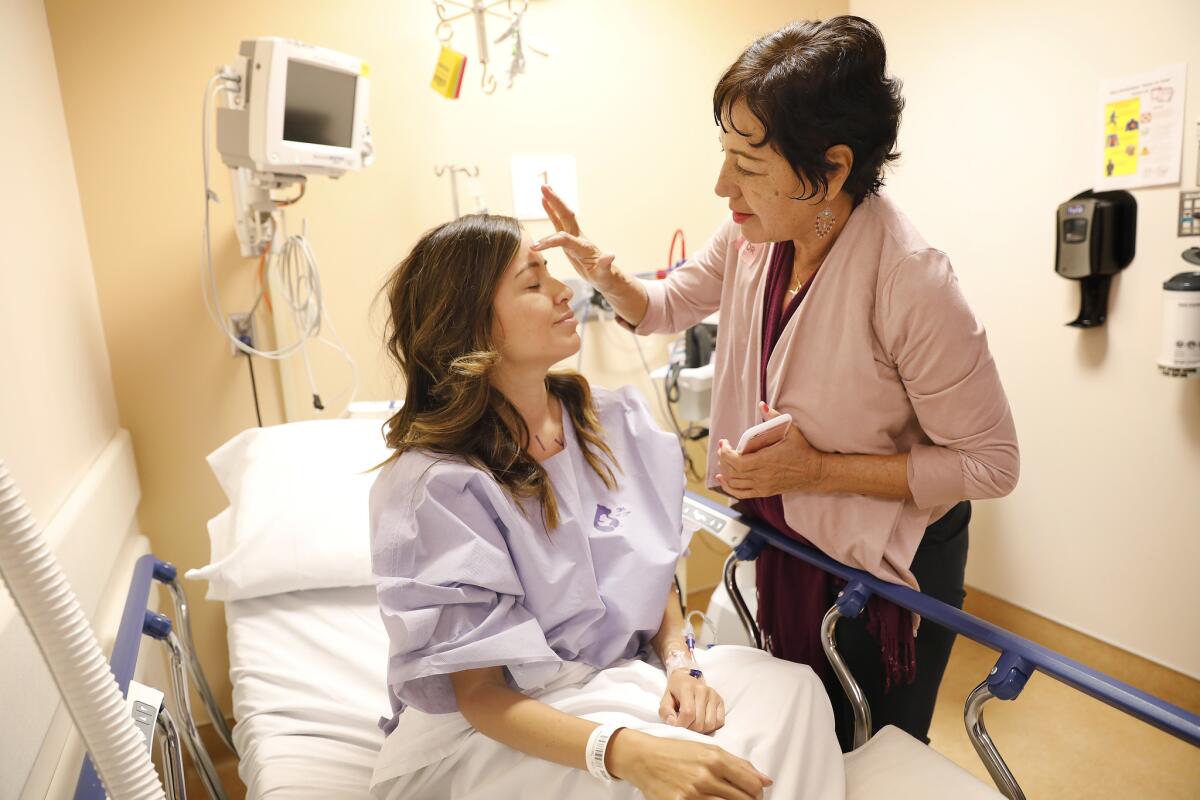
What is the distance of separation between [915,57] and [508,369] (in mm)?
2333

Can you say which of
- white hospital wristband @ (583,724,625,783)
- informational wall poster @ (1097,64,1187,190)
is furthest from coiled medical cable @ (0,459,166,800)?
informational wall poster @ (1097,64,1187,190)

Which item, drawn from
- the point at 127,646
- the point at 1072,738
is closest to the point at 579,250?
the point at 127,646

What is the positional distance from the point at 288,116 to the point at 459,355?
3.24ft

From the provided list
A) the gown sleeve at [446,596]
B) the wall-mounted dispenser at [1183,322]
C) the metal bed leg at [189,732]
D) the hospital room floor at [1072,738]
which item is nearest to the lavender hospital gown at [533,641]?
the gown sleeve at [446,596]

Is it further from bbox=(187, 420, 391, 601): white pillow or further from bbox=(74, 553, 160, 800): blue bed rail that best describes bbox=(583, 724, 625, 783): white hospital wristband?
bbox=(187, 420, 391, 601): white pillow

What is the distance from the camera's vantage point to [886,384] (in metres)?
1.25

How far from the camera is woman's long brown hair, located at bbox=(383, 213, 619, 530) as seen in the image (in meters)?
1.27

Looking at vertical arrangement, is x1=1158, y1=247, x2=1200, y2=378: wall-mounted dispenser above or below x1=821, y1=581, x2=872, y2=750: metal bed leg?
above

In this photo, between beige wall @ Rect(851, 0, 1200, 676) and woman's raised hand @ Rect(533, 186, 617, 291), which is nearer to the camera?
woman's raised hand @ Rect(533, 186, 617, 291)

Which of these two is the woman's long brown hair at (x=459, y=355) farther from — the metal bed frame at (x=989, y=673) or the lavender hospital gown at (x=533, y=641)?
the metal bed frame at (x=989, y=673)

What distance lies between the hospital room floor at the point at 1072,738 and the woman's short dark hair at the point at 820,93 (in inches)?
69.9

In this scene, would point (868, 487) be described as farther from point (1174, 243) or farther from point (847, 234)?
point (1174, 243)

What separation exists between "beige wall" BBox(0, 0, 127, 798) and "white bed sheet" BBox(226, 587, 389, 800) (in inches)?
12.8

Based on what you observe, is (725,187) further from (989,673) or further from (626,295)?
(989,673)
